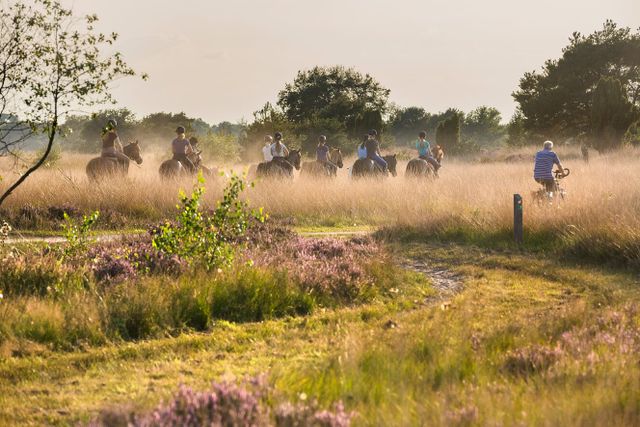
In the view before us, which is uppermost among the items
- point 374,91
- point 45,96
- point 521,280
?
point 374,91

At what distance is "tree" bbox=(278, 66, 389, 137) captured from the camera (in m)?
65.4

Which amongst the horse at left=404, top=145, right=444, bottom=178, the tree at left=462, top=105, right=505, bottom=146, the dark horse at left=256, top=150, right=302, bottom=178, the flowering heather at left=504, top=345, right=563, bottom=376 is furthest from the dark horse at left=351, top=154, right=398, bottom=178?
the tree at left=462, top=105, right=505, bottom=146

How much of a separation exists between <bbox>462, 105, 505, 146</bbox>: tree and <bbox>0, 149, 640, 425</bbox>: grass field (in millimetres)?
90674

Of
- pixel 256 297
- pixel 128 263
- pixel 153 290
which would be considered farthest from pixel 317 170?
pixel 153 290

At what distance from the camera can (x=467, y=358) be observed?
642 centimetres

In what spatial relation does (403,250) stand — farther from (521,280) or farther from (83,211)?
(83,211)

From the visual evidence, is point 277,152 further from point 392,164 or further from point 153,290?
point 153,290

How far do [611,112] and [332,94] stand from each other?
29.3 metres

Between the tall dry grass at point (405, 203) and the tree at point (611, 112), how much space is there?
27.8m

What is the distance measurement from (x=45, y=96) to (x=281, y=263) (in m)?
4.22

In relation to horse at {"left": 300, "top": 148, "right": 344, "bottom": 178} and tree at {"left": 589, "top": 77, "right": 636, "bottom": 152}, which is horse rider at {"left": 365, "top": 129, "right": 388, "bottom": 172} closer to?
horse at {"left": 300, "top": 148, "right": 344, "bottom": 178}

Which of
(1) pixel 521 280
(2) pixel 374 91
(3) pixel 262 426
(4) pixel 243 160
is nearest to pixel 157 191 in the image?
(1) pixel 521 280

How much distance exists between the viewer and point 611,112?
4694cm

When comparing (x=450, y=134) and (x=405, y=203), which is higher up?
(x=450, y=134)
